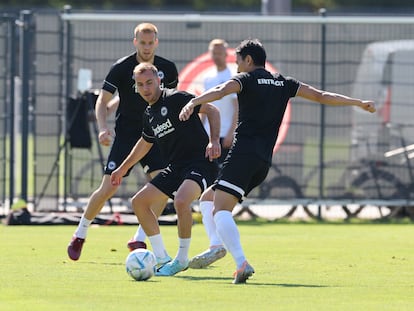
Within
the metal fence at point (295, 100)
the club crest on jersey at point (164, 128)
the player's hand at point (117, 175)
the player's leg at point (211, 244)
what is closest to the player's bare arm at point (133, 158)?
the player's hand at point (117, 175)

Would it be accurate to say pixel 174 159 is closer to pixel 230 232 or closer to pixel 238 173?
pixel 238 173

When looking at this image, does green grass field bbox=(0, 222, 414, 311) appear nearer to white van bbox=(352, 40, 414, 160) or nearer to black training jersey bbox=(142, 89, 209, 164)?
black training jersey bbox=(142, 89, 209, 164)

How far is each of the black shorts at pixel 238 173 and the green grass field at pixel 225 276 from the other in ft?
2.45

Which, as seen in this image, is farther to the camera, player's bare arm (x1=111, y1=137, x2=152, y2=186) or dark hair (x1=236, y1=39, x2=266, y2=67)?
player's bare arm (x1=111, y1=137, x2=152, y2=186)

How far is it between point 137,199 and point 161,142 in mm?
548

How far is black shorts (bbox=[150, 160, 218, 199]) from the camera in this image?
10945 millimetres

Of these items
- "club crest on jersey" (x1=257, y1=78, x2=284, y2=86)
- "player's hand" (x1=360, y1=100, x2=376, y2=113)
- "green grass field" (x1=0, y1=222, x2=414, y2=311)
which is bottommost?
"green grass field" (x1=0, y1=222, x2=414, y2=311)

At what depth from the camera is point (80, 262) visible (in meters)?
11.8

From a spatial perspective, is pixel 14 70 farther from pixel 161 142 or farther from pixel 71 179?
pixel 161 142

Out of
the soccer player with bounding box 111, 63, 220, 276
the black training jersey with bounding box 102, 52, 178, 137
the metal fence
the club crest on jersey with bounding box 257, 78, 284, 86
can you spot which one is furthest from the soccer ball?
the metal fence

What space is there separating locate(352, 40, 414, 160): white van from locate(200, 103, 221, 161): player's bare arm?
7444 mm

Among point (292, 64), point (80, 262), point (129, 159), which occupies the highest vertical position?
point (292, 64)

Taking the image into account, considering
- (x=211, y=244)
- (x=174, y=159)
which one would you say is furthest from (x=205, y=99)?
(x=211, y=244)

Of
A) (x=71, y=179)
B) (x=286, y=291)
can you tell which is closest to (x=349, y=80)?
(x=71, y=179)
